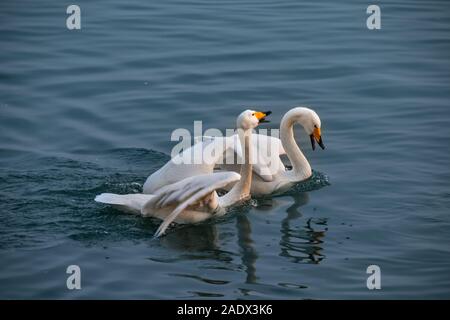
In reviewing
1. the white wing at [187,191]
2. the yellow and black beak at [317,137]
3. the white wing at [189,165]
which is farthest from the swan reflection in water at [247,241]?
the yellow and black beak at [317,137]

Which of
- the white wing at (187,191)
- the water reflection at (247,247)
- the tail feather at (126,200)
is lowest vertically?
the water reflection at (247,247)

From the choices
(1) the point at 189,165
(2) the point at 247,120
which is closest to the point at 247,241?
(1) the point at 189,165

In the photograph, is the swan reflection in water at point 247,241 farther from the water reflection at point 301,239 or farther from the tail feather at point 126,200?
the tail feather at point 126,200

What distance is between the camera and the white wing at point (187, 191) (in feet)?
35.3

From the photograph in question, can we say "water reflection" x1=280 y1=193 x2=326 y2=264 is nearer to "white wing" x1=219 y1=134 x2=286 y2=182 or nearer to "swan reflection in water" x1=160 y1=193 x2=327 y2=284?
"swan reflection in water" x1=160 y1=193 x2=327 y2=284

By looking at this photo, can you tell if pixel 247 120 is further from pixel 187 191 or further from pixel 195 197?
pixel 195 197

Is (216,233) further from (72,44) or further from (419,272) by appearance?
(72,44)

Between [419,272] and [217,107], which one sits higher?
[217,107]

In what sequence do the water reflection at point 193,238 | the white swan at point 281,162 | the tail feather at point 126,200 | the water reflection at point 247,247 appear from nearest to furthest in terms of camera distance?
the water reflection at point 247,247, the water reflection at point 193,238, the tail feather at point 126,200, the white swan at point 281,162

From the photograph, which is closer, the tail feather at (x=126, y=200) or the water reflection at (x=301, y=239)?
the water reflection at (x=301, y=239)

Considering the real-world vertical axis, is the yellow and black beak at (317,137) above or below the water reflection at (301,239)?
above

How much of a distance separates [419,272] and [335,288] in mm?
1022

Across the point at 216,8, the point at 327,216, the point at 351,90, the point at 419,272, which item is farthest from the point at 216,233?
the point at 216,8
